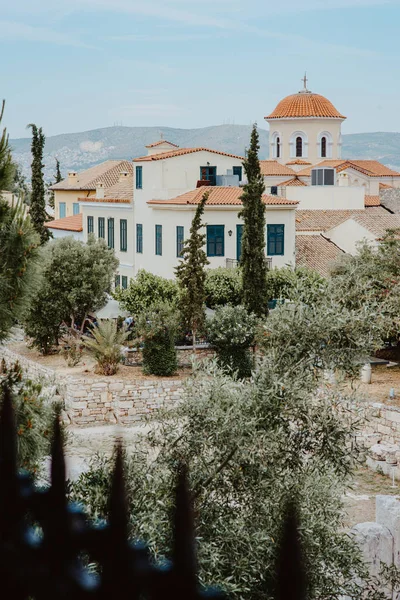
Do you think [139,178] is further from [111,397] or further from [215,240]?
[111,397]

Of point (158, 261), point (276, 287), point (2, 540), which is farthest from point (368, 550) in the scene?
point (158, 261)

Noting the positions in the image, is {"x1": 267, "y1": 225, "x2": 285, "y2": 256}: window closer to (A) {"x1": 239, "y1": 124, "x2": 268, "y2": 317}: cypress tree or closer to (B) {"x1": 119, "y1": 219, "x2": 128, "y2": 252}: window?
(A) {"x1": 239, "y1": 124, "x2": 268, "y2": 317}: cypress tree

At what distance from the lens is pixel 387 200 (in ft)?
217

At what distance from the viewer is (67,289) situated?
32094mm

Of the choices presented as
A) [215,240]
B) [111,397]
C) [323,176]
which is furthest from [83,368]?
[323,176]

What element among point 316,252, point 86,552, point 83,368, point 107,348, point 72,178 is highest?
point 72,178

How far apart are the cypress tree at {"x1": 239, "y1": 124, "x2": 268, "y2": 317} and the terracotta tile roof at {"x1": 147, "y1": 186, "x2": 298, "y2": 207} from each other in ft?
17.2

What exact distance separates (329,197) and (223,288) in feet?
80.8

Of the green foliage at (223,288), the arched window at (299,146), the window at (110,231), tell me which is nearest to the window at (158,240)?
the window at (110,231)

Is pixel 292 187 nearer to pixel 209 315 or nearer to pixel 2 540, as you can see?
pixel 209 315

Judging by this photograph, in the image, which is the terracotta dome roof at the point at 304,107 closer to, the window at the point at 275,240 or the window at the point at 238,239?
the window at the point at 275,240

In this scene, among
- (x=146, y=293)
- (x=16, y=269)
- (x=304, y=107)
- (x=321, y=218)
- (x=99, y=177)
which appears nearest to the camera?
(x=16, y=269)

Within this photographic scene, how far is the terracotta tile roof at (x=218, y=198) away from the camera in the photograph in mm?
37562

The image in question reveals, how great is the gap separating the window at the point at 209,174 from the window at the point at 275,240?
474cm
